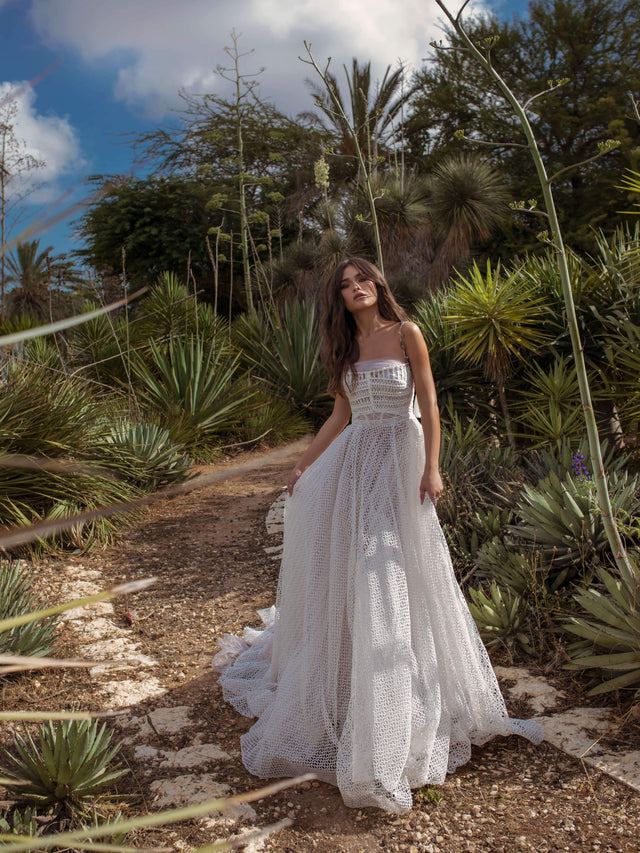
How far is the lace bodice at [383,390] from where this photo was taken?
283 cm

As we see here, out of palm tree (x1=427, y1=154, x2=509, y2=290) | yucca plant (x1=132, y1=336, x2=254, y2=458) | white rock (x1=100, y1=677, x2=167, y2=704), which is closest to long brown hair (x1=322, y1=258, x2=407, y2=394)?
white rock (x1=100, y1=677, x2=167, y2=704)

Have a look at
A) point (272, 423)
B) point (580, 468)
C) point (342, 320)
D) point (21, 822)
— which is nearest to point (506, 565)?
point (580, 468)

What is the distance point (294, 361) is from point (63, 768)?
747cm

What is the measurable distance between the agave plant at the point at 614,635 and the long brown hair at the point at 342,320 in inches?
52.9

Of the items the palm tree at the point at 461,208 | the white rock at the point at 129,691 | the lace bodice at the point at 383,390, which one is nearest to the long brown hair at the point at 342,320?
the lace bodice at the point at 383,390

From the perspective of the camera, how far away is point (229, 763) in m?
2.65

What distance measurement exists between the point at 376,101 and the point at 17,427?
20.2 meters

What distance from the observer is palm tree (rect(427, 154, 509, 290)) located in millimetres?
15008

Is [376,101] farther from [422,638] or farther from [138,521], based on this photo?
[422,638]

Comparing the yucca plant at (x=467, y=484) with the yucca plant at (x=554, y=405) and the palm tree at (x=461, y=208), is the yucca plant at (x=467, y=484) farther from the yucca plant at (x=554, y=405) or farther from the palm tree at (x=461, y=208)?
the palm tree at (x=461, y=208)

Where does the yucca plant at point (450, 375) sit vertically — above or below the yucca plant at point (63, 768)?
above

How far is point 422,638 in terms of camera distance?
2.57m

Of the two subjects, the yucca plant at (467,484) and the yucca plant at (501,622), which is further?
the yucca plant at (467,484)

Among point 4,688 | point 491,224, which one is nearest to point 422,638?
point 4,688
